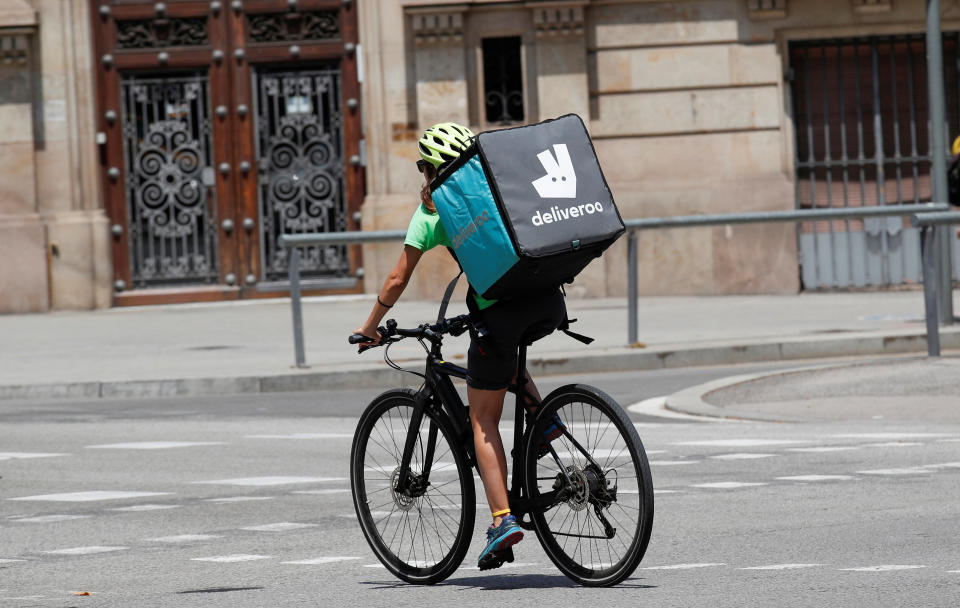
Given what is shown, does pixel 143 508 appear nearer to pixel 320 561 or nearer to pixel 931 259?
pixel 320 561

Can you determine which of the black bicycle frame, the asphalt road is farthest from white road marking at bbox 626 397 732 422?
the black bicycle frame

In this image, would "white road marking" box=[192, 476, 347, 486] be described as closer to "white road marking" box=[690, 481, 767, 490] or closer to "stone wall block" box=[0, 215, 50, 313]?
"white road marking" box=[690, 481, 767, 490]

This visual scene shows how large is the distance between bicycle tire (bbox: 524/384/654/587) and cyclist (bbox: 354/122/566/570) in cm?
8

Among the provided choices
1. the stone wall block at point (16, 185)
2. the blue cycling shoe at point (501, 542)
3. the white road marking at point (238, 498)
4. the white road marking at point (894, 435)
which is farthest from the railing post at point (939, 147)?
the stone wall block at point (16, 185)

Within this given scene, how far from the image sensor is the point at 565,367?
1517 centimetres

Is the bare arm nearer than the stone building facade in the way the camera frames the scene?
Yes

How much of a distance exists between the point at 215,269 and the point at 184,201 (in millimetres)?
859

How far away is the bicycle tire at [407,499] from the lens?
6449mm

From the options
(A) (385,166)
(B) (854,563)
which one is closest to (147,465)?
(B) (854,563)

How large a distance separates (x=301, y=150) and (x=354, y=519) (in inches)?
558

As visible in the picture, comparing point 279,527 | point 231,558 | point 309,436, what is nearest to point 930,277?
point 309,436

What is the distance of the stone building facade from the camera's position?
21.4 metres

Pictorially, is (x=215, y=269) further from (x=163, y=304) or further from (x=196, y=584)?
(x=196, y=584)

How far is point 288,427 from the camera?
39.3ft
